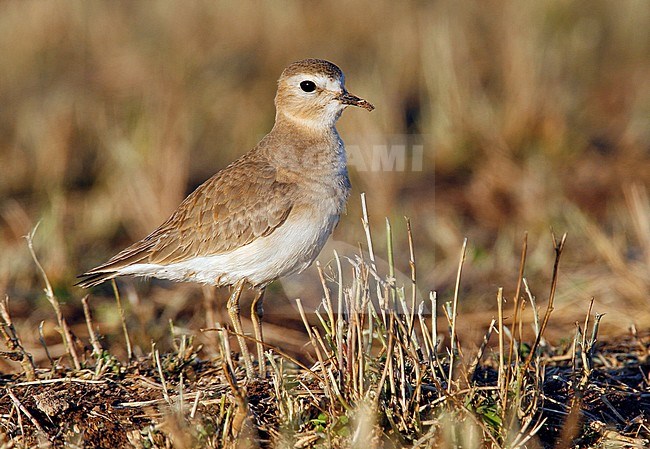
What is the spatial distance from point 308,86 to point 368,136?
3.52 m

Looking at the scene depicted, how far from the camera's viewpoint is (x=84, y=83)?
11.5 m

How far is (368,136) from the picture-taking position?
867 cm

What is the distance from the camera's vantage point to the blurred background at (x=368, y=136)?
6.55 m

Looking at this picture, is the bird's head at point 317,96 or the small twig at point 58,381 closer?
the small twig at point 58,381

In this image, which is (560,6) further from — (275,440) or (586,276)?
(275,440)

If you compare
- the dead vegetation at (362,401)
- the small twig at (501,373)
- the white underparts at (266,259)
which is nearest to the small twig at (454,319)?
the dead vegetation at (362,401)

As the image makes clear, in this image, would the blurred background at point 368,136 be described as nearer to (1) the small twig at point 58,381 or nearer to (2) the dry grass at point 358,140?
(2) the dry grass at point 358,140

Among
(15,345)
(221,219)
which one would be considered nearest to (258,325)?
(221,219)

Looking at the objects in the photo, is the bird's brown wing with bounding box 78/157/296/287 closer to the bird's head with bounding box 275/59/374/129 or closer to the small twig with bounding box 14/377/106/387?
the bird's head with bounding box 275/59/374/129

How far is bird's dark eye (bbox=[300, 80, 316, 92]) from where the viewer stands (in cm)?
518

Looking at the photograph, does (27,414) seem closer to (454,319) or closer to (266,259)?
(266,259)

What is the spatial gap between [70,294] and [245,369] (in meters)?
2.28

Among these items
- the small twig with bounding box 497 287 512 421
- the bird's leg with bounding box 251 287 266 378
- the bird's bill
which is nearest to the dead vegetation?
the small twig with bounding box 497 287 512 421

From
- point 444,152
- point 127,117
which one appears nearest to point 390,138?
point 444,152
